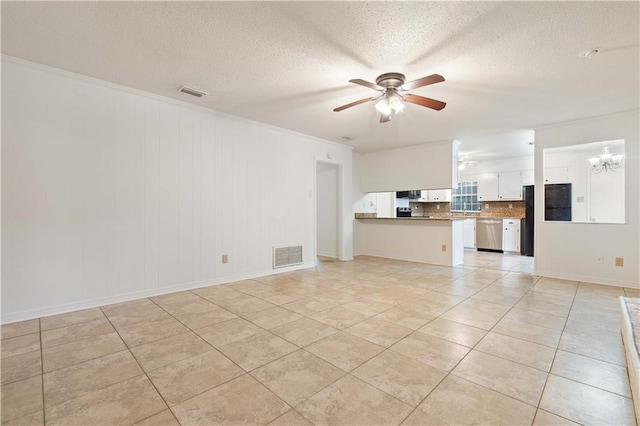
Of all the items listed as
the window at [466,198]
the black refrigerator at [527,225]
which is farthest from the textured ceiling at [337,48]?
A: the window at [466,198]

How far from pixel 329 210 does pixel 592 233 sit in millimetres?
4428

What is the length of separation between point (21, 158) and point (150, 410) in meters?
2.75

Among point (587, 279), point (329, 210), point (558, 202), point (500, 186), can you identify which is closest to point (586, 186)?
point (558, 202)

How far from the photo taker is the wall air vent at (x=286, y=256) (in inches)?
189

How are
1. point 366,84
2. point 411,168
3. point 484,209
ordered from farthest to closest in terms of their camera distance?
1. point 484,209
2. point 411,168
3. point 366,84

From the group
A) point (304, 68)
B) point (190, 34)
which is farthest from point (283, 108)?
point (190, 34)

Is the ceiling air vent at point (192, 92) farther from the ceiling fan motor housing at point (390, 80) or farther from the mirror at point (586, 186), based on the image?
the mirror at point (586, 186)

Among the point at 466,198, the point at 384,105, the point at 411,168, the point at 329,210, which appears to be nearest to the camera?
the point at 384,105

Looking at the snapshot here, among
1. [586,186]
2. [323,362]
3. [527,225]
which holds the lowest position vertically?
[323,362]

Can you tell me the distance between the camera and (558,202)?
595cm

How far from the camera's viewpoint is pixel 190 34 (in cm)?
227

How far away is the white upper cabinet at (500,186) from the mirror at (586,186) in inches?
34.3

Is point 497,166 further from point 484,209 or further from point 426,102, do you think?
point 426,102

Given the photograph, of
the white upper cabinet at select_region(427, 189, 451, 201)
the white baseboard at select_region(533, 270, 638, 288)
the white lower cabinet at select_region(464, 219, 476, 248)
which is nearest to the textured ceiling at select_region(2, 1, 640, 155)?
the white baseboard at select_region(533, 270, 638, 288)
